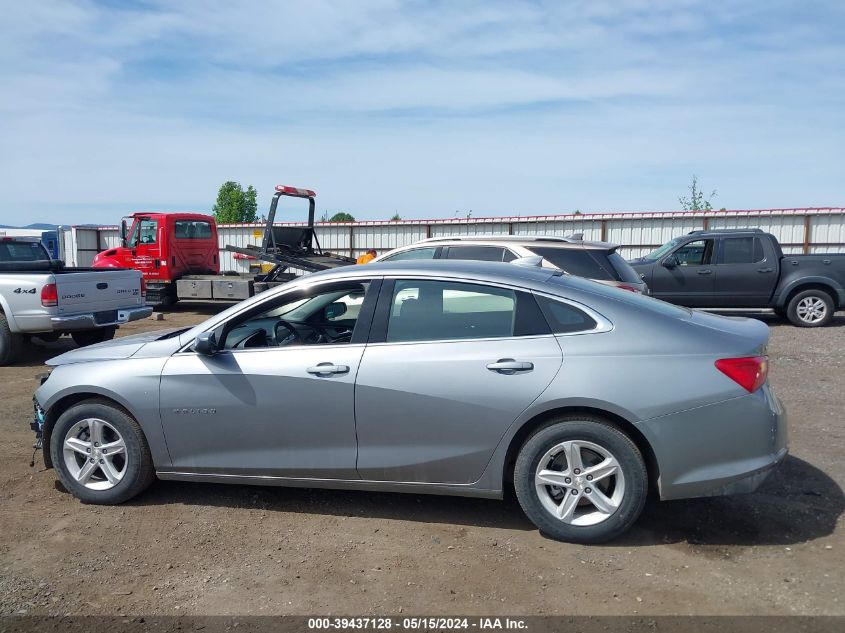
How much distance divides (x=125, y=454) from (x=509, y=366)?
2574mm

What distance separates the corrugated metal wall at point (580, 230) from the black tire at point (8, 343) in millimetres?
11707

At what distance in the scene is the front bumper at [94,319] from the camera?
968 centimetres

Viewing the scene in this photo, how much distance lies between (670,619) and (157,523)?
3021 mm

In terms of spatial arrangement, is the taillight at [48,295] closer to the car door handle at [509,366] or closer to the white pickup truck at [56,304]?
the white pickup truck at [56,304]

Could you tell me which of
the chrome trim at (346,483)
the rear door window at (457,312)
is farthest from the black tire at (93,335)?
the rear door window at (457,312)

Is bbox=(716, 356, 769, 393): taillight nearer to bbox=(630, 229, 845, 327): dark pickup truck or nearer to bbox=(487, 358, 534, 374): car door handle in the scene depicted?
bbox=(487, 358, 534, 374): car door handle

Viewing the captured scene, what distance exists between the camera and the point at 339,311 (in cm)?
562

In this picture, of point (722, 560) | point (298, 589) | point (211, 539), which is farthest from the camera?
point (211, 539)

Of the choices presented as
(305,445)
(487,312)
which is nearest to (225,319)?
(305,445)

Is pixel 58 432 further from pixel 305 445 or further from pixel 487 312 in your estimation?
pixel 487 312

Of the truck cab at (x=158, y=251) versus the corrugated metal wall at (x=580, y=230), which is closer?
the truck cab at (x=158, y=251)

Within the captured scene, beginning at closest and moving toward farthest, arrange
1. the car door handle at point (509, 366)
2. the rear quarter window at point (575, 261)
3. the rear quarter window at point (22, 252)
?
the car door handle at point (509, 366) < the rear quarter window at point (575, 261) < the rear quarter window at point (22, 252)

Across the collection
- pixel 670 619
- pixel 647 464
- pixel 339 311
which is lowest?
pixel 670 619

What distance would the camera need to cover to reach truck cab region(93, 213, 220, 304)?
17.2m
